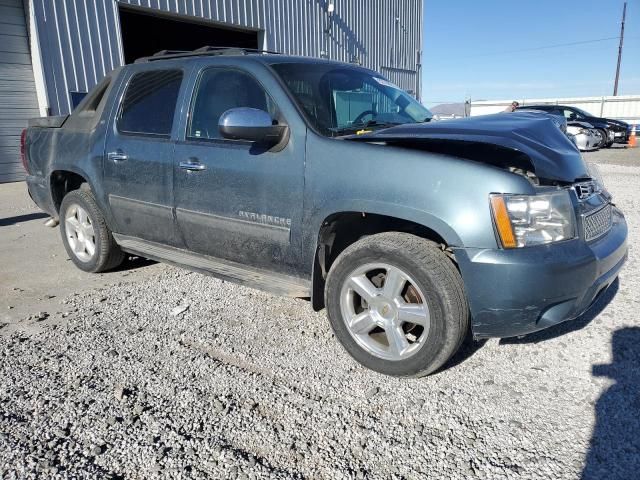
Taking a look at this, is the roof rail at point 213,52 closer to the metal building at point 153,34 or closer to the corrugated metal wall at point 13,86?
the metal building at point 153,34

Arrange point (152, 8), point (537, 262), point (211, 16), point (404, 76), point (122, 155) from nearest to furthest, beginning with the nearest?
point (537, 262) < point (122, 155) < point (152, 8) < point (211, 16) < point (404, 76)

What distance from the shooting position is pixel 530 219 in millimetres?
2373

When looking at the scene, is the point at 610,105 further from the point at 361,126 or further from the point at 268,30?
the point at 361,126

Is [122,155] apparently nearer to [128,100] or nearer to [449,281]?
[128,100]

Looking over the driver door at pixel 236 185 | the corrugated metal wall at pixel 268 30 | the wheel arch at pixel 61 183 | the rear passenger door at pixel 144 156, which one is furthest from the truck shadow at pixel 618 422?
the corrugated metal wall at pixel 268 30

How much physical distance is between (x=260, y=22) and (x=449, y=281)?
43.2 ft

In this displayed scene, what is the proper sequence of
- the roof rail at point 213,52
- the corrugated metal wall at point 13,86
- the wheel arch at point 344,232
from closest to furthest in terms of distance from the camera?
the wheel arch at point 344,232 < the roof rail at point 213,52 < the corrugated metal wall at point 13,86

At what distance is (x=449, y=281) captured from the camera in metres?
2.49

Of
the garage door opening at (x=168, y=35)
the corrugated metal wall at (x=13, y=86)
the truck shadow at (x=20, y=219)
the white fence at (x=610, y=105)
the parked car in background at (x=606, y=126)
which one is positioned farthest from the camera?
the white fence at (x=610, y=105)

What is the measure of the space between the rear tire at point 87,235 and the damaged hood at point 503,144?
268 cm

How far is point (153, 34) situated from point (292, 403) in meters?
13.9

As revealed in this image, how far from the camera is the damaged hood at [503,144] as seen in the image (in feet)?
8.45

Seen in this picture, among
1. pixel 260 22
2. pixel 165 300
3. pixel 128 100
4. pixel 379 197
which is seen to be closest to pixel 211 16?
pixel 260 22

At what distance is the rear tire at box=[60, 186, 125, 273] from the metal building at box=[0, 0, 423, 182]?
6.64 meters
